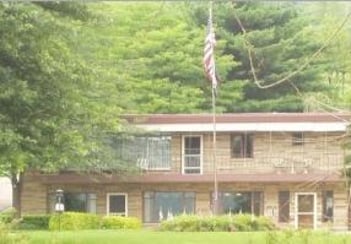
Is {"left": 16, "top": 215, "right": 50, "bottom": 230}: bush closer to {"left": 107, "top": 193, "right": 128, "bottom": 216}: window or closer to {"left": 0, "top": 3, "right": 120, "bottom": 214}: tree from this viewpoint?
{"left": 107, "top": 193, "right": 128, "bottom": 216}: window

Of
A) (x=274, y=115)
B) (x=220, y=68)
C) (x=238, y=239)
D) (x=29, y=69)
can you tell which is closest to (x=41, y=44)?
(x=29, y=69)

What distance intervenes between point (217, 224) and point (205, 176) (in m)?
12.0

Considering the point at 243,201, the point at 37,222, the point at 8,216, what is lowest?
the point at 37,222

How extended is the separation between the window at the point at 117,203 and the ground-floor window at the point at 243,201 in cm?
438

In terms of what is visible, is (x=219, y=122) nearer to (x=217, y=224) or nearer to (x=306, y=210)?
(x=306, y=210)

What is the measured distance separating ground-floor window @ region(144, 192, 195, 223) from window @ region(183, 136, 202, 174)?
113 cm

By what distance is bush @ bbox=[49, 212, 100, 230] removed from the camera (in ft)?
104

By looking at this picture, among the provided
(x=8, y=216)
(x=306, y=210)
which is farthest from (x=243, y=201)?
(x=8, y=216)

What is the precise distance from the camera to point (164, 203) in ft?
126

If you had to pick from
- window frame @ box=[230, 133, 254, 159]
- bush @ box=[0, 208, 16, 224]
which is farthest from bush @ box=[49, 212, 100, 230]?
window frame @ box=[230, 133, 254, 159]

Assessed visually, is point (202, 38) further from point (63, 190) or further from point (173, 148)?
point (63, 190)

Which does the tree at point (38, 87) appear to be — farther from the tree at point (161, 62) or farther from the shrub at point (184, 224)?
the tree at point (161, 62)

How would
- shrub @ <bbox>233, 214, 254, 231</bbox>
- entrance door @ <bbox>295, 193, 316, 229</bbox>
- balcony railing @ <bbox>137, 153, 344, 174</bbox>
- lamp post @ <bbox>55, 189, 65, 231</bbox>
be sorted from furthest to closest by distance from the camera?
balcony railing @ <bbox>137, 153, 344, 174</bbox>
entrance door @ <bbox>295, 193, 316, 229</bbox>
lamp post @ <bbox>55, 189, 65, 231</bbox>
shrub @ <bbox>233, 214, 254, 231</bbox>

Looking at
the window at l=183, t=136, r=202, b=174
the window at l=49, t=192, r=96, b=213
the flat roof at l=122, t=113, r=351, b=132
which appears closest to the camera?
the flat roof at l=122, t=113, r=351, b=132
